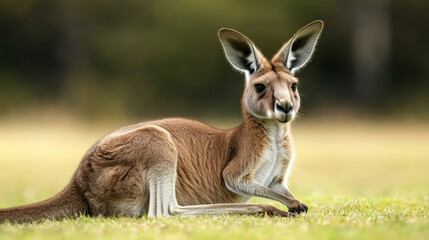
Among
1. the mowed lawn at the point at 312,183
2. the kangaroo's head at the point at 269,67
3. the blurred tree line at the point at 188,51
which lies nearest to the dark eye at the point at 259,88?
the kangaroo's head at the point at 269,67

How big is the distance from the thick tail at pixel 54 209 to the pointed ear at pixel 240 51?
6.41 ft

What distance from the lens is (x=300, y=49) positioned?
255 inches

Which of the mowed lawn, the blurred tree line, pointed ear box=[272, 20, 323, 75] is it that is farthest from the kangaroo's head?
the blurred tree line

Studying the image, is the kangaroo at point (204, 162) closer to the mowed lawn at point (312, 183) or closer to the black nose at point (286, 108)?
the black nose at point (286, 108)

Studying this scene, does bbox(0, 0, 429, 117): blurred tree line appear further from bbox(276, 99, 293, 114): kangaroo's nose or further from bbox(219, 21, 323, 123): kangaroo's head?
bbox(276, 99, 293, 114): kangaroo's nose

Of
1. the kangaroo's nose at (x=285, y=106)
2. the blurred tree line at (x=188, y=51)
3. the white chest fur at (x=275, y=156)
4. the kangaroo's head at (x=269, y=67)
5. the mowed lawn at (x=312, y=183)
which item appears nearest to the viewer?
the mowed lawn at (x=312, y=183)

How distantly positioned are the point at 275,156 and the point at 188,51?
2435 centimetres

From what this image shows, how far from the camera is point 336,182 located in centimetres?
1232

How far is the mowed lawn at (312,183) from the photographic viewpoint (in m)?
4.63

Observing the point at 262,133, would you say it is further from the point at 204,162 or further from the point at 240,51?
the point at 240,51

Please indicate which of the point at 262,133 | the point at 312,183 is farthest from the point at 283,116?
the point at 312,183

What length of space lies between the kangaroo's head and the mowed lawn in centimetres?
107

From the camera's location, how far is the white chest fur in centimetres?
605

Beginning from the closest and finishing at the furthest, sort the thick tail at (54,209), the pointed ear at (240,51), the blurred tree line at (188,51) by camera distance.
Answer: the thick tail at (54,209) → the pointed ear at (240,51) → the blurred tree line at (188,51)
